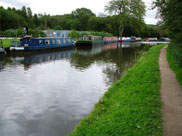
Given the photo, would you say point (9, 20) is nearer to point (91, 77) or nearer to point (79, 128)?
point (91, 77)

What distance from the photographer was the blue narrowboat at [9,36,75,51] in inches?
888

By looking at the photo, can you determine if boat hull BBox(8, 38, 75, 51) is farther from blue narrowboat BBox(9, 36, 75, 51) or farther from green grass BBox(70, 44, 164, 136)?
green grass BBox(70, 44, 164, 136)

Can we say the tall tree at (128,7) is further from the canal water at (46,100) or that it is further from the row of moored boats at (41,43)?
the canal water at (46,100)

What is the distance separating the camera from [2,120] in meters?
5.81

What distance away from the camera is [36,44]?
25047 millimetres

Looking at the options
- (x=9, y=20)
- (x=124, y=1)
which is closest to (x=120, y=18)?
(x=124, y=1)

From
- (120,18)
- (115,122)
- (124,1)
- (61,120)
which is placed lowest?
(61,120)

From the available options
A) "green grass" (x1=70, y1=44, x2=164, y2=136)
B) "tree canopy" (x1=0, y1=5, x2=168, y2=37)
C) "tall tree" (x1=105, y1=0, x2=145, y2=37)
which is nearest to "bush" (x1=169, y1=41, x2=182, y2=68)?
"green grass" (x1=70, y1=44, x2=164, y2=136)

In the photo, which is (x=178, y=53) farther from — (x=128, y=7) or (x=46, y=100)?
(x=128, y=7)

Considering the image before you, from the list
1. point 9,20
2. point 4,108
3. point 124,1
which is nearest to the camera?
point 4,108

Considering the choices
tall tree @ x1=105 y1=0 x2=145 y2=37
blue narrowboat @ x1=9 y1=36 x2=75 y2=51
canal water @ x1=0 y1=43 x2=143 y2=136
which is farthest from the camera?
tall tree @ x1=105 y1=0 x2=145 y2=37

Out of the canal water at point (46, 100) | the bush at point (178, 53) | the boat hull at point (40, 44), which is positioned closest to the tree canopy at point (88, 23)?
the boat hull at point (40, 44)

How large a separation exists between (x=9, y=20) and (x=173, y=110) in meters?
72.2

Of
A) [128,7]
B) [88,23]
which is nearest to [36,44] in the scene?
[128,7]
